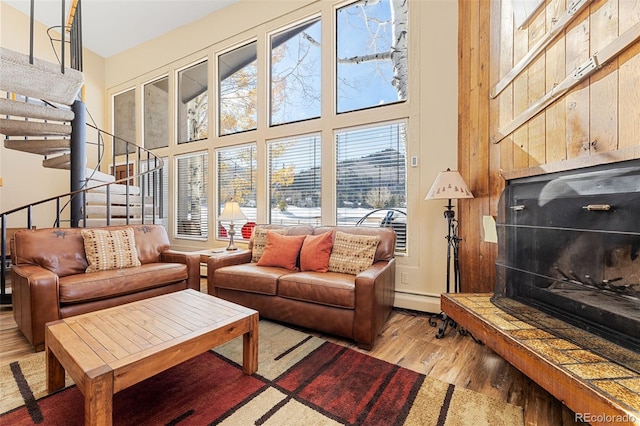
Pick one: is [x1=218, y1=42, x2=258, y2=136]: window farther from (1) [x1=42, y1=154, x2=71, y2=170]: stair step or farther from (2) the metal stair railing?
(1) [x1=42, y1=154, x2=71, y2=170]: stair step

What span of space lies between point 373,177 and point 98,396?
2868 millimetres

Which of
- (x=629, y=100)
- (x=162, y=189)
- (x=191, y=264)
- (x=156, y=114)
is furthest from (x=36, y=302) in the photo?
(x=156, y=114)

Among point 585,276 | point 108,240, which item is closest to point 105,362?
point 108,240

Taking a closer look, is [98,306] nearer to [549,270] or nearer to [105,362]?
[105,362]

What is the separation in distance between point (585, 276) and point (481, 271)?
90 centimetres

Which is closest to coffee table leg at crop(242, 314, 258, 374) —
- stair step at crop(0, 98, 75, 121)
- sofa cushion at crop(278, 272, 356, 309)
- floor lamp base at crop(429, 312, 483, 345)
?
sofa cushion at crop(278, 272, 356, 309)

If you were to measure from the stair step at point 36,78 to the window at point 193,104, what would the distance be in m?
1.88

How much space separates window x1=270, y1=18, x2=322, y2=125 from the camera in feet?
12.1

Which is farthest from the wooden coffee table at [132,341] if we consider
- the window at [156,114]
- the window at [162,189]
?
the window at [156,114]

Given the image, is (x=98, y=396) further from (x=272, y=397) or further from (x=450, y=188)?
(x=450, y=188)

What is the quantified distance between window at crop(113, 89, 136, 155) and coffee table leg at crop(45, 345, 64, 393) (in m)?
4.97

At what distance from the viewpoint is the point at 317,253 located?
272cm

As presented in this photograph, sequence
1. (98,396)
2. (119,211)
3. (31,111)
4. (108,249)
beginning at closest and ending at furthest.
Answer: (98,396) < (108,249) < (31,111) < (119,211)

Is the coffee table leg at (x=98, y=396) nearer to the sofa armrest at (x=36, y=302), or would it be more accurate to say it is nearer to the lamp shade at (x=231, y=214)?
the sofa armrest at (x=36, y=302)
